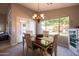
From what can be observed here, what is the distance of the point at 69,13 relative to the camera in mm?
2271

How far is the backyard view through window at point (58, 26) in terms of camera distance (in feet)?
7.55

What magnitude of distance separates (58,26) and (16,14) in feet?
2.98

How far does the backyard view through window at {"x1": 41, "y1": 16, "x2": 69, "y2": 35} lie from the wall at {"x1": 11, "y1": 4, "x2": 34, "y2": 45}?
0.36m

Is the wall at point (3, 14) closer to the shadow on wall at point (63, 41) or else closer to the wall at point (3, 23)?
the wall at point (3, 23)

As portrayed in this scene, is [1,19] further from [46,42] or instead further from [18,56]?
[46,42]

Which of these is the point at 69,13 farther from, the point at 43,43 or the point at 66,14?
the point at 43,43

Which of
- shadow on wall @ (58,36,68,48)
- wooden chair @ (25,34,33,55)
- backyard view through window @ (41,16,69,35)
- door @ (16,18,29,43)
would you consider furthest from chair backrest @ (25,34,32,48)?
shadow on wall @ (58,36,68,48)

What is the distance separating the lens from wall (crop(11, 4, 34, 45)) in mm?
2271

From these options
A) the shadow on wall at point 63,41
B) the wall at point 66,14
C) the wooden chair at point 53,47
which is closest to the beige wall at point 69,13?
the wall at point 66,14

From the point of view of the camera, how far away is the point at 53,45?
2312 mm

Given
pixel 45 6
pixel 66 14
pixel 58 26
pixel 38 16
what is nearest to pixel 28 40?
pixel 38 16

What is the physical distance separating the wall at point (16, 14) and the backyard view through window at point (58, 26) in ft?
1.19

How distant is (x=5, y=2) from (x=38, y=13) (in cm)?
71

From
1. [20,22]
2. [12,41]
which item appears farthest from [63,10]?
→ [12,41]
